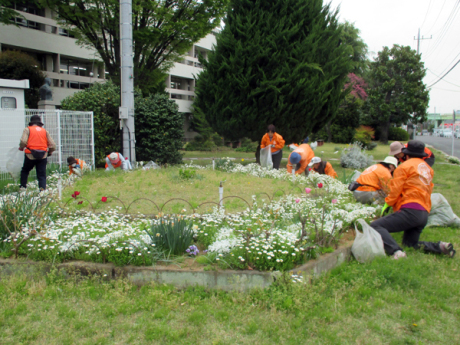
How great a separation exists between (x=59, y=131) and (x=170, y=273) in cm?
731

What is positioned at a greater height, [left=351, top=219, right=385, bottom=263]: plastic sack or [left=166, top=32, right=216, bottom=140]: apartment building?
[left=166, top=32, right=216, bottom=140]: apartment building

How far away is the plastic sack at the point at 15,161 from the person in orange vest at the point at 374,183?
6.79 metres

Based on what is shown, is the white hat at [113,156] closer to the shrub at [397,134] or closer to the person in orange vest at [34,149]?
the person in orange vest at [34,149]

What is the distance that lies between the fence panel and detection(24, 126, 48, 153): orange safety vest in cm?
196

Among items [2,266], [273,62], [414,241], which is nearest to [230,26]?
[273,62]

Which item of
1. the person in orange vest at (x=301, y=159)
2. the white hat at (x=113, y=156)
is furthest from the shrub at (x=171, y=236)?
the white hat at (x=113, y=156)

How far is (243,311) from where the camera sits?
3176 mm

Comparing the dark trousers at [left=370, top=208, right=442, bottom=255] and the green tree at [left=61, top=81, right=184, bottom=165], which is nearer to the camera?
the dark trousers at [left=370, top=208, right=442, bottom=255]

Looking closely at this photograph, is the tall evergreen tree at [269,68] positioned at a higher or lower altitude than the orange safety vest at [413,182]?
higher

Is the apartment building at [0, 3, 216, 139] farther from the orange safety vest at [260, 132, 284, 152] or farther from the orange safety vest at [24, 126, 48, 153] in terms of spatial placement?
the orange safety vest at [24, 126, 48, 153]

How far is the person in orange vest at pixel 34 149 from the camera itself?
722cm

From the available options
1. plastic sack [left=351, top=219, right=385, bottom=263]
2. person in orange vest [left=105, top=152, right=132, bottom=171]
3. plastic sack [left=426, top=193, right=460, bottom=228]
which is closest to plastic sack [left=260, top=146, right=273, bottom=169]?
person in orange vest [left=105, top=152, right=132, bottom=171]

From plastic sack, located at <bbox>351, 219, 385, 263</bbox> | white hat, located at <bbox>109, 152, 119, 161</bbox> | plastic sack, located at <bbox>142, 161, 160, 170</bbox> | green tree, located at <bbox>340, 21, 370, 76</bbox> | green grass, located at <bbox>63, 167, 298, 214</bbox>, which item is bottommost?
plastic sack, located at <bbox>351, 219, 385, 263</bbox>

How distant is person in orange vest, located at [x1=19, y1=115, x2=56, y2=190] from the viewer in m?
7.22
